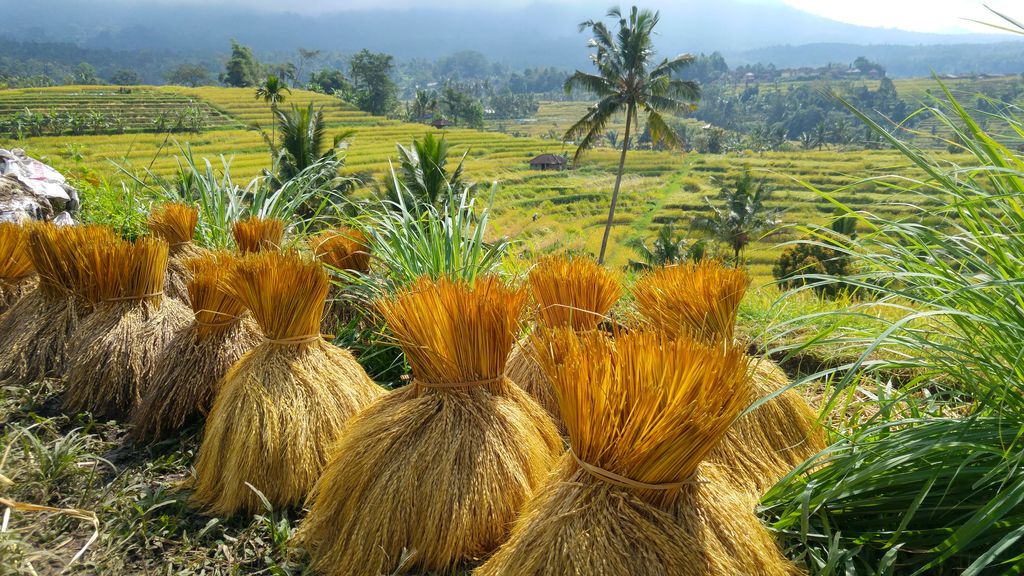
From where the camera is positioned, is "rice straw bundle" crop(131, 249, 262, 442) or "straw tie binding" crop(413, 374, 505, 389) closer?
"straw tie binding" crop(413, 374, 505, 389)

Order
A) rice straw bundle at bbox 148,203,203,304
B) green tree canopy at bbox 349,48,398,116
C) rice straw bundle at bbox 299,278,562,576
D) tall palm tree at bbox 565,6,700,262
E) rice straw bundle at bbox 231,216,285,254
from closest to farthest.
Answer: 1. rice straw bundle at bbox 299,278,562,576
2. rice straw bundle at bbox 231,216,285,254
3. rice straw bundle at bbox 148,203,203,304
4. tall palm tree at bbox 565,6,700,262
5. green tree canopy at bbox 349,48,398,116

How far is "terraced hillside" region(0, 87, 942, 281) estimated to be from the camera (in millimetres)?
38812

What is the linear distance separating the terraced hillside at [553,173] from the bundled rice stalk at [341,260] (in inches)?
1191

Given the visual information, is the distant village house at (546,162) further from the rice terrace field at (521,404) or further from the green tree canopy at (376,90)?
the rice terrace field at (521,404)

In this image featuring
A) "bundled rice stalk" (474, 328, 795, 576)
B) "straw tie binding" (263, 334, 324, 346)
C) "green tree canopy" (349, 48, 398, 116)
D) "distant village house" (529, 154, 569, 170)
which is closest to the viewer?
"bundled rice stalk" (474, 328, 795, 576)

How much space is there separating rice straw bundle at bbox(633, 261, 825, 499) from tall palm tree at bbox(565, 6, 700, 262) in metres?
26.2

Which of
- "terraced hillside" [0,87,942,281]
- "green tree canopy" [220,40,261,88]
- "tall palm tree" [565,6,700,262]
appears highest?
"green tree canopy" [220,40,261,88]

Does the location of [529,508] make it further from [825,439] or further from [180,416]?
[180,416]

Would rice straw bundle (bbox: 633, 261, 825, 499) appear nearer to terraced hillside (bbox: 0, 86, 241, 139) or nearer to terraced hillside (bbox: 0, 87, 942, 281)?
terraced hillside (bbox: 0, 87, 942, 281)

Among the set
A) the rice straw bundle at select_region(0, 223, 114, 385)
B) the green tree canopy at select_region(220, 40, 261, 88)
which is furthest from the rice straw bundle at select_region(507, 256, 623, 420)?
the green tree canopy at select_region(220, 40, 261, 88)

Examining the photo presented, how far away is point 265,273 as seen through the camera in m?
2.07

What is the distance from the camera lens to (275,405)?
206 cm

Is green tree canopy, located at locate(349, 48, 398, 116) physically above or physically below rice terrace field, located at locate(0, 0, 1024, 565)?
above

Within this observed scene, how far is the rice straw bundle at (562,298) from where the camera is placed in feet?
7.55
